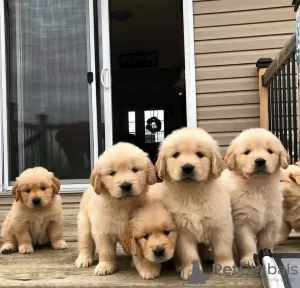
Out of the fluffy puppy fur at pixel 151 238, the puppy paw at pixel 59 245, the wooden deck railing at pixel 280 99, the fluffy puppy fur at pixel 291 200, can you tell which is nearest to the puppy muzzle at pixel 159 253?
the fluffy puppy fur at pixel 151 238

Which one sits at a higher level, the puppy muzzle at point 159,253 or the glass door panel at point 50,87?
the glass door panel at point 50,87

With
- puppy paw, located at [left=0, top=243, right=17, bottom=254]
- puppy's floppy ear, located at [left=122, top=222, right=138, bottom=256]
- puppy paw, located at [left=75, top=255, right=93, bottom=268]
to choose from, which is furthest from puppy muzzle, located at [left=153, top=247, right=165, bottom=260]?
puppy paw, located at [left=0, top=243, right=17, bottom=254]

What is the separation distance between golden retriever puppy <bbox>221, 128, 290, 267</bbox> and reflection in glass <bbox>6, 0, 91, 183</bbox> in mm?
2551

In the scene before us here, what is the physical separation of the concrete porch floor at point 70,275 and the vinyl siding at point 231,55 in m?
1.89

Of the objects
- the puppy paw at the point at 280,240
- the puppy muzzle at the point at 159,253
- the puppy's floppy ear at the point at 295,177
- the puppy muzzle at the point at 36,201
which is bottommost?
the puppy paw at the point at 280,240

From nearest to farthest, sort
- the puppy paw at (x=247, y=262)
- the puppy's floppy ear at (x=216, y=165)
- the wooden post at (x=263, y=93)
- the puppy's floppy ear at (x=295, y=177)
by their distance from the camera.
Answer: the puppy's floppy ear at (x=216, y=165) < the puppy paw at (x=247, y=262) < the puppy's floppy ear at (x=295, y=177) < the wooden post at (x=263, y=93)

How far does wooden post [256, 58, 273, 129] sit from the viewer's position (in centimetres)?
442

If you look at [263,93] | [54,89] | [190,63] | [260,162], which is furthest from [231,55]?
[260,162]

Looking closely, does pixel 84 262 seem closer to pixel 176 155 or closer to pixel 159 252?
pixel 159 252

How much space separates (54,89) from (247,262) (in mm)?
3278

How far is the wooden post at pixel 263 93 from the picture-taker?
4.42 metres

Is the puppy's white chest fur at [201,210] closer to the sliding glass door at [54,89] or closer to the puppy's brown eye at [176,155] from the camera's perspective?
the puppy's brown eye at [176,155]

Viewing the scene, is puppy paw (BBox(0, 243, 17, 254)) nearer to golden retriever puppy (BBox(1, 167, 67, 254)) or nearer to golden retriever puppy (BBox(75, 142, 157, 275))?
golden retriever puppy (BBox(1, 167, 67, 254))

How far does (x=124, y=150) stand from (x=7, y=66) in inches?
122
